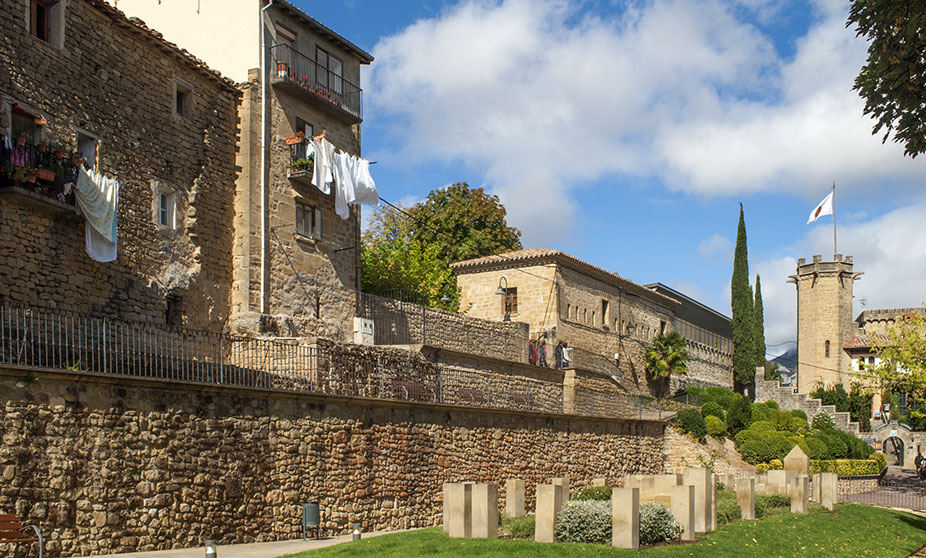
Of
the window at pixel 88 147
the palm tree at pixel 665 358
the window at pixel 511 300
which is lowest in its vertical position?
the palm tree at pixel 665 358

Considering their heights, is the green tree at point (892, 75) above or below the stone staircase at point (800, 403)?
above

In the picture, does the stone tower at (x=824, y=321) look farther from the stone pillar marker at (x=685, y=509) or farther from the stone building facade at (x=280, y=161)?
the stone pillar marker at (x=685, y=509)

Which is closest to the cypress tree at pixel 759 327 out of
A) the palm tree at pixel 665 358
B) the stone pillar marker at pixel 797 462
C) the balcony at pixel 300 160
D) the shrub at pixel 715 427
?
the palm tree at pixel 665 358

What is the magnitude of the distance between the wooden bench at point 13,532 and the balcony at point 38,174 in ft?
24.0

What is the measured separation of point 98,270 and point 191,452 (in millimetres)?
5859

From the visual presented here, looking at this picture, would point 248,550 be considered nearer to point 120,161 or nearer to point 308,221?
point 120,161

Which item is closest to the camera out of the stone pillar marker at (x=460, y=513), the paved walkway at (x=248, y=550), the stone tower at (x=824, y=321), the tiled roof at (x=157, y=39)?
the paved walkway at (x=248, y=550)

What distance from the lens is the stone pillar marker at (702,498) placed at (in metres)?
18.1

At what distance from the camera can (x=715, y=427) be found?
3928 centimetres

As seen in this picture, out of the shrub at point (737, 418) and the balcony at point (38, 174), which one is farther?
the shrub at point (737, 418)

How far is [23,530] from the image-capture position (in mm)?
13594

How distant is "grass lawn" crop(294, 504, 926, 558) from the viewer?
14.8 m

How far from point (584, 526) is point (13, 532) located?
8601mm

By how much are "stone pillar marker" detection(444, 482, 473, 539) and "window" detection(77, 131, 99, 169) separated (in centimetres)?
1072
